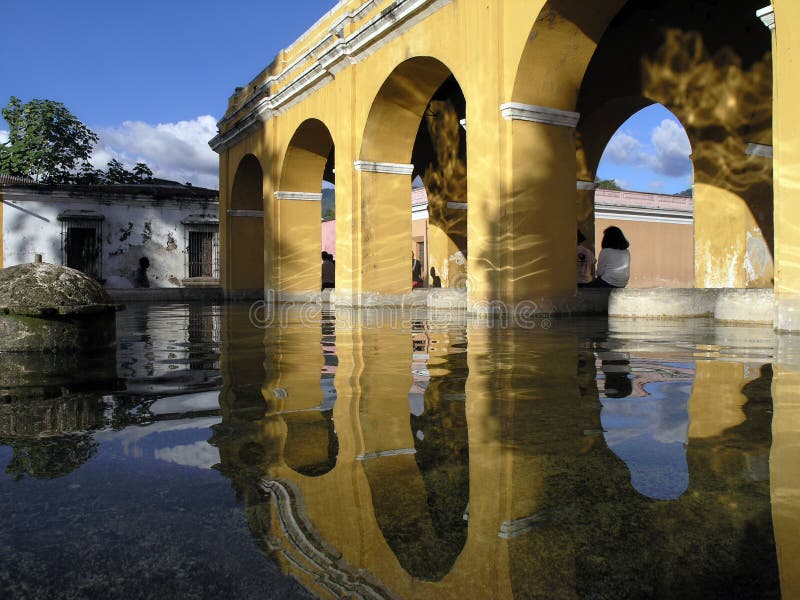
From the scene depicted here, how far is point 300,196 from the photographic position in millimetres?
15039

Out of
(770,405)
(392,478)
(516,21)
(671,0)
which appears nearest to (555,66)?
(516,21)

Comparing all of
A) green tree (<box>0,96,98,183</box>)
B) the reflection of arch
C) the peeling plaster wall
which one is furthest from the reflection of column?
green tree (<box>0,96,98,183</box>)

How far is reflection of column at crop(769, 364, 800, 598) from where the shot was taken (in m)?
1.05

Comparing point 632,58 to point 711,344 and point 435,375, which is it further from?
point 435,375

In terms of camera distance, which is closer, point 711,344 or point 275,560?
point 275,560

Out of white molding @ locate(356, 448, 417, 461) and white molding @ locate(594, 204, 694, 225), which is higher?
white molding @ locate(594, 204, 694, 225)

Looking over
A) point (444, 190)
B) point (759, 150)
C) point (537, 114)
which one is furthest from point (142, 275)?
point (759, 150)

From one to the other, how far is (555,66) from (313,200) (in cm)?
836

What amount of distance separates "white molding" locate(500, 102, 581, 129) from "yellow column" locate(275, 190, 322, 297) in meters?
7.93

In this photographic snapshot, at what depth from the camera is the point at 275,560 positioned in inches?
43.0

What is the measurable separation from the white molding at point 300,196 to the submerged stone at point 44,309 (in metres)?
11.0

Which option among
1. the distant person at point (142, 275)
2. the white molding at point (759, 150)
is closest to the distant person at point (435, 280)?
the white molding at point (759, 150)

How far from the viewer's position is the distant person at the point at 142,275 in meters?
23.8

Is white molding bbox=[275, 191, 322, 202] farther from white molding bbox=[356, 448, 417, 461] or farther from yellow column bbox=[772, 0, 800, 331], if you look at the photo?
white molding bbox=[356, 448, 417, 461]
